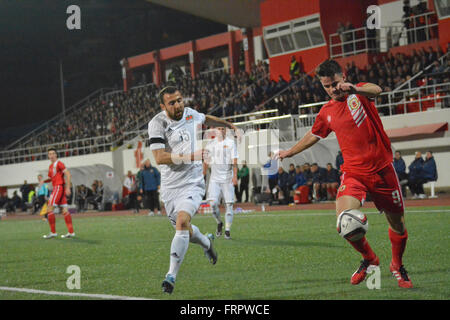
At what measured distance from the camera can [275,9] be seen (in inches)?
1618

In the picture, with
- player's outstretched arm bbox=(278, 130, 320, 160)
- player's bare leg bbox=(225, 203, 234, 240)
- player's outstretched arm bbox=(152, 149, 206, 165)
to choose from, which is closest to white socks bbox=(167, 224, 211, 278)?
player's outstretched arm bbox=(152, 149, 206, 165)

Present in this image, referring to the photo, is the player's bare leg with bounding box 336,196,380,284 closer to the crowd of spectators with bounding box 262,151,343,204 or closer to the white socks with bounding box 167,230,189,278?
the white socks with bounding box 167,230,189,278

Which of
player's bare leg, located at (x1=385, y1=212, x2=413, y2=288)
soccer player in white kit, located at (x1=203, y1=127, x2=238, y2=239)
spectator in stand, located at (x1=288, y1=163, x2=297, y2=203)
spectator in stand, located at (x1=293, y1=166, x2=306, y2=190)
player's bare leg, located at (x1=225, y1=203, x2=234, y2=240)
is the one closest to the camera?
player's bare leg, located at (x1=385, y1=212, x2=413, y2=288)

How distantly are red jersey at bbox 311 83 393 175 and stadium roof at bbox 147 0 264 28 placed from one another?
1398 inches

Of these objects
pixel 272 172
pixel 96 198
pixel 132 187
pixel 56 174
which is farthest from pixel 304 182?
pixel 96 198

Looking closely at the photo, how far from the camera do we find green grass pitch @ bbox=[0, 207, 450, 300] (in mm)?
7566

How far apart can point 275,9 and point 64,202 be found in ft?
86.3

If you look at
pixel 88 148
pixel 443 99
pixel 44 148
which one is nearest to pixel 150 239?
pixel 443 99

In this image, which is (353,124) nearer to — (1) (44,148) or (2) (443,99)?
(2) (443,99)

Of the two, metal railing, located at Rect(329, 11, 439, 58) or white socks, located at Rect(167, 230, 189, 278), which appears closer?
white socks, located at Rect(167, 230, 189, 278)

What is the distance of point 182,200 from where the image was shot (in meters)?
8.35

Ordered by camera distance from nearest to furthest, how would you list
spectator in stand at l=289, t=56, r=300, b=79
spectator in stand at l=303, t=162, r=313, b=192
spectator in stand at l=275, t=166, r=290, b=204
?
1. spectator in stand at l=303, t=162, r=313, b=192
2. spectator in stand at l=275, t=166, r=290, b=204
3. spectator in stand at l=289, t=56, r=300, b=79
